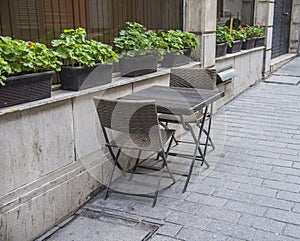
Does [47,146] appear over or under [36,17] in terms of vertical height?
under

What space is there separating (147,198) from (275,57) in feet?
31.4

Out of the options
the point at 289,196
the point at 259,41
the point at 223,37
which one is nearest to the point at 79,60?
the point at 289,196

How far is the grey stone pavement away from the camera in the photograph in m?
2.87

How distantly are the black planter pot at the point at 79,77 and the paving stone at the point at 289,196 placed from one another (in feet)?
6.37

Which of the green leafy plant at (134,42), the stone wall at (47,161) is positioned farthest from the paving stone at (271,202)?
the green leafy plant at (134,42)

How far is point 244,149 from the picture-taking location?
468cm

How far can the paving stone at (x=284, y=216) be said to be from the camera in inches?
119

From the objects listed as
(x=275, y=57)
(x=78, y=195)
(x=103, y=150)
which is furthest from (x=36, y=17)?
(x=275, y=57)

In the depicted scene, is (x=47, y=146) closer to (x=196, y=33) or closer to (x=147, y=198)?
(x=147, y=198)

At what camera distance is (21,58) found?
Answer: 2.61m

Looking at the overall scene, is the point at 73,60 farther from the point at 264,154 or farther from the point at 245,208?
the point at 264,154

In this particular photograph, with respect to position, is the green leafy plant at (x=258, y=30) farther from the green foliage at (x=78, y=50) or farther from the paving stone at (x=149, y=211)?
the paving stone at (x=149, y=211)

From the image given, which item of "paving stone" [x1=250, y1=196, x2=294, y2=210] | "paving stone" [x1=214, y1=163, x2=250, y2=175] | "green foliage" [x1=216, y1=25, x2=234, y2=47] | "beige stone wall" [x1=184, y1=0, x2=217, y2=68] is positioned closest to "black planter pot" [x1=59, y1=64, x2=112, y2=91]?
"paving stone" [x1=214, y1=163, x2=250, y2=175]

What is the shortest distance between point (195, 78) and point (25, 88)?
223 cm
